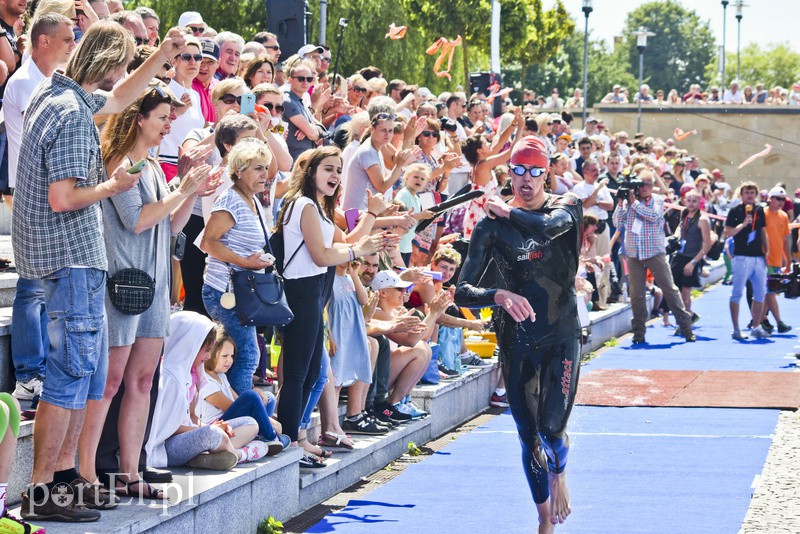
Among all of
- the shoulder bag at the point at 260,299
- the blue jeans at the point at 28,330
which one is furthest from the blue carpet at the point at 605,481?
the blue jeans at the point at 28,330

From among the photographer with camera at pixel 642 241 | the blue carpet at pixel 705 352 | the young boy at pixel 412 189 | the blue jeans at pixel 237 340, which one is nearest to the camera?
the blue jeans at pixel 237 340

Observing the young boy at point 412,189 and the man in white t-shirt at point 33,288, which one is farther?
the young boy at point 412,189

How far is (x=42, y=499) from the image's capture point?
5859 millimetres

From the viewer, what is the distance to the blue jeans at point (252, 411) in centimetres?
776

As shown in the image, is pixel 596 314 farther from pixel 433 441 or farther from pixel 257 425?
pixel 257 425

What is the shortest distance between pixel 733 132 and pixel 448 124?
35991 millimetres

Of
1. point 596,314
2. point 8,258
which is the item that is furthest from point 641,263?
point 8,258

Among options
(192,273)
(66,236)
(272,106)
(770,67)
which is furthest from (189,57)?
(770,67)

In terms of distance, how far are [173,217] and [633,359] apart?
10.9 metres

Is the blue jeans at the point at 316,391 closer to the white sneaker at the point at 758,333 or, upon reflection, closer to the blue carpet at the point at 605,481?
the blue carpet at the point at 605,481

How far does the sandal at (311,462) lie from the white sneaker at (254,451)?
0.74 metres

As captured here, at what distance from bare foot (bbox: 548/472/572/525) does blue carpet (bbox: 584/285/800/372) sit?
872 centimetres

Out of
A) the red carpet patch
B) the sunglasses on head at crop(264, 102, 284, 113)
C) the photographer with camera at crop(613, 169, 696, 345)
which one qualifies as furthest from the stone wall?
the sunglasses on head at crop(264, 102, 284, 113)

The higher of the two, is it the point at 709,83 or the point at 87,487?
the point at 709,83
